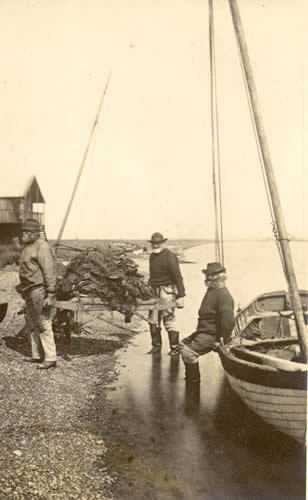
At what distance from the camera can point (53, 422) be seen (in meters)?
5.50

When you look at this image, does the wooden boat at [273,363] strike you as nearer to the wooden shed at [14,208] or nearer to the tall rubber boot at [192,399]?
the tall rubber boot at [192,399]

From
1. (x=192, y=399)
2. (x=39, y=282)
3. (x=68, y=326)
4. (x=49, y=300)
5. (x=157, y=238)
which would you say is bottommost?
(x=192, y=399)

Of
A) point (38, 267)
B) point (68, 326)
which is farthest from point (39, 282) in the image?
point (68, 326)

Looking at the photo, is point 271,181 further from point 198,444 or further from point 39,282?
point 39,282

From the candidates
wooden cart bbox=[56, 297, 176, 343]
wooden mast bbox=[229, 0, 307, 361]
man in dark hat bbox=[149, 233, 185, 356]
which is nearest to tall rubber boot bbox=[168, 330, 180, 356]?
man in dark hat bbox=[149, 233, 185, 356]

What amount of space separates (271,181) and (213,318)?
A: 2163 mm

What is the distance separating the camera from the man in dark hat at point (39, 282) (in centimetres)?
719

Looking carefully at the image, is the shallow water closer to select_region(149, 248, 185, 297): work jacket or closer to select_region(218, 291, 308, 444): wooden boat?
select_region(218, 291, 308, 444): wooden boat

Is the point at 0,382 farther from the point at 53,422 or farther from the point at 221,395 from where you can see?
the point at 221,395

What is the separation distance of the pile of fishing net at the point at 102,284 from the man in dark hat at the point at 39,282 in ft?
2.22

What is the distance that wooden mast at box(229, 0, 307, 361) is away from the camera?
5457mm

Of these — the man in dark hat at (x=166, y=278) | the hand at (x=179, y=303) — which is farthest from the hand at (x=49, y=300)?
the hand at (x=179, y=303)

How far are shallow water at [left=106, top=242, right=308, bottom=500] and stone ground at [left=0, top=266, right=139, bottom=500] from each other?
0.29m

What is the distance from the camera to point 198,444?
211 inches
